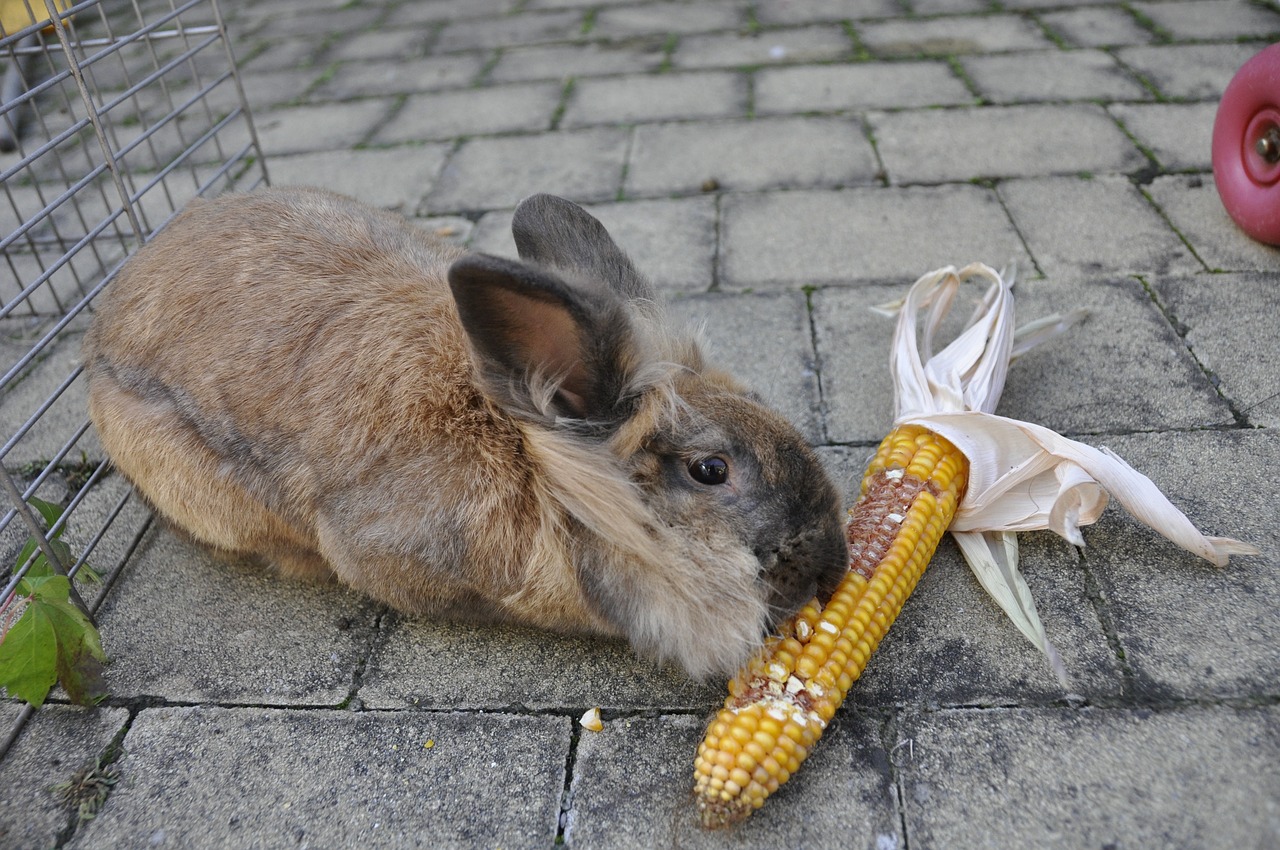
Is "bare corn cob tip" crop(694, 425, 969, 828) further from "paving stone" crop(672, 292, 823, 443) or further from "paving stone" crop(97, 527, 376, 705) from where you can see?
"paving stone" crop(97, 527, 376, 705)

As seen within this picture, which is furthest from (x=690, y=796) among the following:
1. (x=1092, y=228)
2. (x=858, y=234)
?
(x=1092, y=228)

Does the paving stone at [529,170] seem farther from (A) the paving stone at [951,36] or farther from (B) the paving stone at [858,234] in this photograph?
(A) the paving stone at [951,36]

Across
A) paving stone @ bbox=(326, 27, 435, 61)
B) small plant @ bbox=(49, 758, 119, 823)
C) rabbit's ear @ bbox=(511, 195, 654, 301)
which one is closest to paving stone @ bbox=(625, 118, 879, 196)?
rabbit's ear @ bbox=(511, 195, 654, 301)

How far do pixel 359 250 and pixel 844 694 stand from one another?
1.85 m

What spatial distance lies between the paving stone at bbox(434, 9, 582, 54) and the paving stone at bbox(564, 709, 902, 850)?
5.88m

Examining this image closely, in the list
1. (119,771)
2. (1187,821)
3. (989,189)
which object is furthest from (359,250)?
(989,189)

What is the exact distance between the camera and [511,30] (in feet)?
23.3

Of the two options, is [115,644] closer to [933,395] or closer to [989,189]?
[933,395]

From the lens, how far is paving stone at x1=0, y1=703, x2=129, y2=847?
2195 mm

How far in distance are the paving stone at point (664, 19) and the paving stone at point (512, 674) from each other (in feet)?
17.9

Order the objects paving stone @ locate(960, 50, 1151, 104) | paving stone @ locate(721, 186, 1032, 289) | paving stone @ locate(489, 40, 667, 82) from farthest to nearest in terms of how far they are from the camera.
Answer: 1. paving stone @ locate(489, 40, 667, 82)
2. paving stone @ locate(960, 50, 1151, 104)
3. paving stone @ locate(721, 186, 1032, 289)

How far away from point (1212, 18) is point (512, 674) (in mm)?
6206

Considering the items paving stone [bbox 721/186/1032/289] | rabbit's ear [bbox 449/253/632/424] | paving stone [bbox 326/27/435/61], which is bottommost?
paving stone [bbox 721/186/1032/289]

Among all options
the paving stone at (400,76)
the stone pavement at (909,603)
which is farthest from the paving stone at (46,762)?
the paving stone at (400,76)
